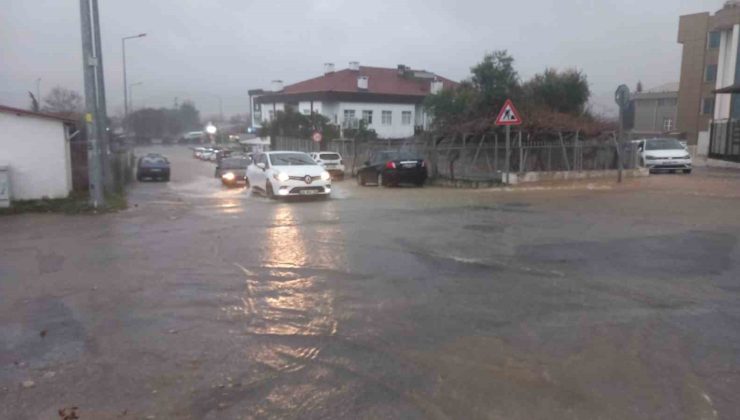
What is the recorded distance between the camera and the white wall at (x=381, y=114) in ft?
194

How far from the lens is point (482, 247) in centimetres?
933

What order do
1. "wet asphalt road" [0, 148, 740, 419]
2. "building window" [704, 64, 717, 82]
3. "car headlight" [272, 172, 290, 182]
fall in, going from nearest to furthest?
"wet asphalt road" [0, 148, 740, 419] < "car headlight" [272, 172, 290, 182] < "building window" [704, 64, 717, 82]

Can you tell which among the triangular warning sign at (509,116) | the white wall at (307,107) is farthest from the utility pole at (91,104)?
the white wall at (307,107)

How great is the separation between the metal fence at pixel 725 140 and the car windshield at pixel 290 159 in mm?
22372

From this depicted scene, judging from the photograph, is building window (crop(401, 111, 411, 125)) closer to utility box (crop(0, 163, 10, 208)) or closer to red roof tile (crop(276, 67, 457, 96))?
red roof tile (crop(276, 67, 457, 96))

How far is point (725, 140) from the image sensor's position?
102ft

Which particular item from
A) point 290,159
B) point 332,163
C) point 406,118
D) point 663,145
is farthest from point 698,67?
point 290,159

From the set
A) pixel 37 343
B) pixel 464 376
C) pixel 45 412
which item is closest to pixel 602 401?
pixel 464 376

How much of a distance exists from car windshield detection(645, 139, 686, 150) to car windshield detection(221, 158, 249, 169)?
18.0 meters

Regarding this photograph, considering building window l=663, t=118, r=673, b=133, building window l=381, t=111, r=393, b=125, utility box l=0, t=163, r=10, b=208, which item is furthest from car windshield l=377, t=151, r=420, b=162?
building window l=663, t=118, r=673, b=133

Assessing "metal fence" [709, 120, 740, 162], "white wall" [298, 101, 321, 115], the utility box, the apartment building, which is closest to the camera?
the utility box

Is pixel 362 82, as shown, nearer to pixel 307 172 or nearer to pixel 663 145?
pixel 663 145

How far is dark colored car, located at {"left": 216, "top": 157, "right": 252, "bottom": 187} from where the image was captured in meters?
27.6

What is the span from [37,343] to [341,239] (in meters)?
5.47
